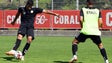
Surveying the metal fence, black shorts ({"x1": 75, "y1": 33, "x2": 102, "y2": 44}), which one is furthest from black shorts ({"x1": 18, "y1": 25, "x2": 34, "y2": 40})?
the metal fence

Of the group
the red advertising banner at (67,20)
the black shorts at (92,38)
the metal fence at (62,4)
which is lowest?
the red advertising banner at (67,20)

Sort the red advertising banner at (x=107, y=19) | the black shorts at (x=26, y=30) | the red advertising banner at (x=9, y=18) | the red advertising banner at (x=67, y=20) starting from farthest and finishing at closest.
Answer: the red advertising banner at (x=9, y=18) < the red advertising banner at (x=67, y=20) < the red advertising banner at (x=107, y=19) < the black shorts at (x=26, y=30)

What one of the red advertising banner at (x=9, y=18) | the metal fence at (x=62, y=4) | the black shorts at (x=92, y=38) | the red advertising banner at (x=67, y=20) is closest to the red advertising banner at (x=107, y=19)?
the metal fence at (x=62, y=4)

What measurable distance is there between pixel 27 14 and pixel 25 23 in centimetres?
28

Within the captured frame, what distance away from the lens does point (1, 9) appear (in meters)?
35.0

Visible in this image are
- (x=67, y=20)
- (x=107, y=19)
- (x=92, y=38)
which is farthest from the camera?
(x=67, y=20)

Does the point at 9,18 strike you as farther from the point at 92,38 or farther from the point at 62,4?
the point at 92,38

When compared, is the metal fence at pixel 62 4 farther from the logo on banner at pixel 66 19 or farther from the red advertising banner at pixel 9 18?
the red advertising banner at pixel 9 18

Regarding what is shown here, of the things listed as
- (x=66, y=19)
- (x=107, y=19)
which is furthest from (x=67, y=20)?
(x=107, y=19)

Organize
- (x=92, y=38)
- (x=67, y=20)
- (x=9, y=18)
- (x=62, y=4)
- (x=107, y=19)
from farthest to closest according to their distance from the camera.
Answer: (x=62, y=4) → (x=9, y=18) → (x=67, y=20) → (x=107, y=19) → (x=92, y=38)

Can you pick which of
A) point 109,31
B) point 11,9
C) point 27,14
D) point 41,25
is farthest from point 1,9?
point 27,14

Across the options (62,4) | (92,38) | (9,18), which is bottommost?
(9,18)

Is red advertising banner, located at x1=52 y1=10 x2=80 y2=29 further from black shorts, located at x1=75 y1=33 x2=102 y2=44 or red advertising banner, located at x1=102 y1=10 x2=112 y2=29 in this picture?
black shorts, located at x1=75 y1=33 x2=102 y2=44

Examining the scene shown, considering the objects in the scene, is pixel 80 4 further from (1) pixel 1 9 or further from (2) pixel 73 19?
(1) pixel 1 9
